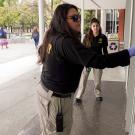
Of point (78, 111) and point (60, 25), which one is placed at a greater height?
point (60, 25)

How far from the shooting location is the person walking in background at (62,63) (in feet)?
7.79

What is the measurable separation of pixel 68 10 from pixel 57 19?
12 cm

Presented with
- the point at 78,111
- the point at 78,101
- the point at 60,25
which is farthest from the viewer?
the point at 78,101

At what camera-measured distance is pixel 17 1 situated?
40.0 m

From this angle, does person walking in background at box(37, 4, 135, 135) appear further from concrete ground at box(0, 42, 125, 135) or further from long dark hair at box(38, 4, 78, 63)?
concrete ground at box(0, 42, 125, 135)

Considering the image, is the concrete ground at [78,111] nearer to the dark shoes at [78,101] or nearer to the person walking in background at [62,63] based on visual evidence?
the dark shoes at [78,101]

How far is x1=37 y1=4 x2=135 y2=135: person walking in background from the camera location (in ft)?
7.79

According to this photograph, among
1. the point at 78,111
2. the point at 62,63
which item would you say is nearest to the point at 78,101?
the point at 78,111

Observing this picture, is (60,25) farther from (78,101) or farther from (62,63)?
(78,101)

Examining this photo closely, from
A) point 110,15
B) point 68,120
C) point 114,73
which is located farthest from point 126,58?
point 110,15

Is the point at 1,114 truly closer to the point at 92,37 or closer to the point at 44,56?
the point at 92,37

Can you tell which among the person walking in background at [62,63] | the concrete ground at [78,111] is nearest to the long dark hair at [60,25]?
the person walking in background at [62,63]

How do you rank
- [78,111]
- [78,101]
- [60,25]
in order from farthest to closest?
[78,101] < [78,111] < [60,25]

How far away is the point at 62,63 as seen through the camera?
263cm
